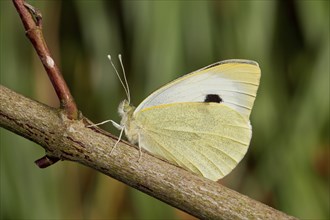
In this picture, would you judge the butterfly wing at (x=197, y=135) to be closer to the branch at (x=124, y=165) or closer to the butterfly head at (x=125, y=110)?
the butterfly head at (x=125, y=110)

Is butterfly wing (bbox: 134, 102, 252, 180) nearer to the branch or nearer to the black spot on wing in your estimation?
the black spot on wing

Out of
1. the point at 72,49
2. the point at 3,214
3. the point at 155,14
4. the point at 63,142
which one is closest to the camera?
the point at 63,142

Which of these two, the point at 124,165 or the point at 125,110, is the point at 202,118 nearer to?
the point at 125,110

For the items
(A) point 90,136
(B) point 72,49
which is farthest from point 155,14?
(A) point 90,136

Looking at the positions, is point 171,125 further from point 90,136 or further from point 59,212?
point 59,212

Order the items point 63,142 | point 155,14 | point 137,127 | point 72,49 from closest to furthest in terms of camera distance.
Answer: point 63,142
point 137,127
point 155,14
point 72,49

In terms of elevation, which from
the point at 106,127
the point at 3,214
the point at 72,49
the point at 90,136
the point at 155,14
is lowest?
the point at 3,214

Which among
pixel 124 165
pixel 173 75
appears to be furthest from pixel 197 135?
pixel 173 75
